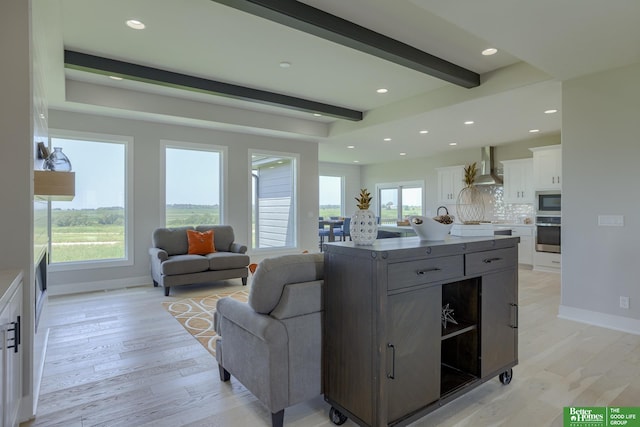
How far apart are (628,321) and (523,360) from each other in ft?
5.31

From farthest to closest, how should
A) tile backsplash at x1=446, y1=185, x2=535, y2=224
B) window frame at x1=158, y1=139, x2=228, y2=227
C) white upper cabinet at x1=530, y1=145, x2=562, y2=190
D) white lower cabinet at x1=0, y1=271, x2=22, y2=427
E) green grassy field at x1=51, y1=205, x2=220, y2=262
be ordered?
tile backsplash at x1=446, y1=185, x2=535, y2=224, white upper cabinet at x1=530, y1=145, x2=562, y2=190, window frame at x1=158, y1=139, x2=228, y2=227, green grassy field at x1=51, y1=205, x2=220, y2=262, white lower cabinet at x1=0, y1=271, x2=22, y2=427

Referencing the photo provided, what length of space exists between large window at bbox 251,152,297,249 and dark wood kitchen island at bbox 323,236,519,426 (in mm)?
5342

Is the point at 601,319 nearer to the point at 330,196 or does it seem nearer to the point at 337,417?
the point at 337,417

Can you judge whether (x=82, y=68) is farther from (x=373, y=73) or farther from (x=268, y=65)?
(x=373, y=73)

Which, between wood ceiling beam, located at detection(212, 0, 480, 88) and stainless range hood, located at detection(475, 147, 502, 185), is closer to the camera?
wood ceiling beam, located at detection(212, 0, 480, 88)

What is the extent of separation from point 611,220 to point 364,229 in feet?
10.7

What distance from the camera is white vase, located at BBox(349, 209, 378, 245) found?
199 cm

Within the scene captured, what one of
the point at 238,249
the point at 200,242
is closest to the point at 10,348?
the point at 200,242

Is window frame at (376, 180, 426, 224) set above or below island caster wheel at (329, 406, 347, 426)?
above

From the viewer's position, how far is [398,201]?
35.2 ft

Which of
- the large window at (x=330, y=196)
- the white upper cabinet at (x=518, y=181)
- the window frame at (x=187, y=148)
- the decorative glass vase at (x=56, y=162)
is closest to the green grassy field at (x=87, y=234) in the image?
the window frame at (x=187, y=148)

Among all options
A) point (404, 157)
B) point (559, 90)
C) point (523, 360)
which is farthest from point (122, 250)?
point (404, 157)

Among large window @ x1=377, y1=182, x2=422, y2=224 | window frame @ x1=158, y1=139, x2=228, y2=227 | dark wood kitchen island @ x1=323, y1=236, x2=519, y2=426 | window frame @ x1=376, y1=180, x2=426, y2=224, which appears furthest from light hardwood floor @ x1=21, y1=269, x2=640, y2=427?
large window @ x1=377, y1=182, x2=422, y2=224

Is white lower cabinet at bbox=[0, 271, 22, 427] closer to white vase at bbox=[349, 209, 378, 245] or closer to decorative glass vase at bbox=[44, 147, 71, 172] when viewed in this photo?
white vase at bbox=[349, 209, 378, 245]
